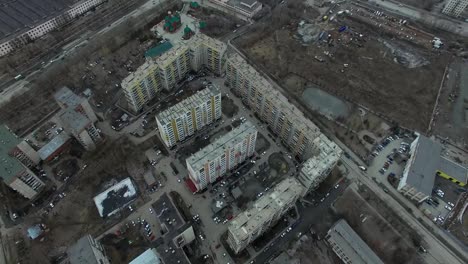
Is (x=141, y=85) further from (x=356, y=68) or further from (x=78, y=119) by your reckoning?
(x=356, y=68)

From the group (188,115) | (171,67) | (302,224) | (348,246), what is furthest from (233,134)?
(348,246)

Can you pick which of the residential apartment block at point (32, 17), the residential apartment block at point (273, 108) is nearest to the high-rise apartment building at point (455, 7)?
the residential apartment block at point (273, 108)

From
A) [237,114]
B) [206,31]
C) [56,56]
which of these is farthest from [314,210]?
[56,56]

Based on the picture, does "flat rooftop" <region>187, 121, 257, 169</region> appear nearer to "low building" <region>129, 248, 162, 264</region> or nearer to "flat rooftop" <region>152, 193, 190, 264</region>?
"flat rooftop" <region>152, 193, 190, 264</region>

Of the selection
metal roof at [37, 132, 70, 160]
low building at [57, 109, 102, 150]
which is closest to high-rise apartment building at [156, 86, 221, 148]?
low building at [57, 109, 102, 150]

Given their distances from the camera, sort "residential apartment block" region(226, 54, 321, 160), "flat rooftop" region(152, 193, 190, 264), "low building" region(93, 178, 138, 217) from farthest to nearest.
A: "residential apartment block" region(226, 54, 321, 160) → "low building" region(93, 178, 138, 217) → "flat rooftop" region(152, 193, 190, 264)

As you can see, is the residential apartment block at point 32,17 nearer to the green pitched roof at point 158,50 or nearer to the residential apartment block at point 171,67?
the green pitched roof at point 158,50

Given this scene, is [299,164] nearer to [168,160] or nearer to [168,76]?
[168,160]
